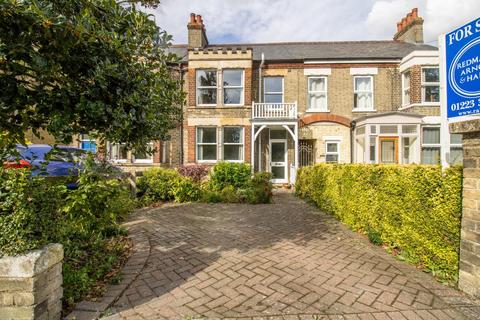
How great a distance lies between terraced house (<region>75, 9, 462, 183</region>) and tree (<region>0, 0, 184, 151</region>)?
10.1m

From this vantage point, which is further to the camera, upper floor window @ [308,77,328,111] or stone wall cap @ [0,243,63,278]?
upper floor window @ [308,77,328,111]

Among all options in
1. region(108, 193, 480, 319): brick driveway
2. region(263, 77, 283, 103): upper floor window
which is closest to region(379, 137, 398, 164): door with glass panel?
region(263, 77, 283, 103): upper floor window

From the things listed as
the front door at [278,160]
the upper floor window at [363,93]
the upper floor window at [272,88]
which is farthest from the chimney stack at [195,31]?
the upper floor window at [363,93]

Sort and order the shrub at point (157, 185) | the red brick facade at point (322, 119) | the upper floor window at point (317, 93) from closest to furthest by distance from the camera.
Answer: the shrub at point (157, 185), the red brick facade at point (322, 119), the upper floor window at point (317, 93)

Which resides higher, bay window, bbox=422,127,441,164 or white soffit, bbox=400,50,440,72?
white soffit, bbox=400,50,440,72

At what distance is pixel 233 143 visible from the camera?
13266mm

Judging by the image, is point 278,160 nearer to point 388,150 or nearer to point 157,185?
point 388,150

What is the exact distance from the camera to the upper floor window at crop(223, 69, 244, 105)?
524 inches

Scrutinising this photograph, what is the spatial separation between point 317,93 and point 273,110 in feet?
9.70

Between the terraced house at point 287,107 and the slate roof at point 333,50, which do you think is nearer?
the terraced house at point 287,107

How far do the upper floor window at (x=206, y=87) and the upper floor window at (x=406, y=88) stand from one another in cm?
1021

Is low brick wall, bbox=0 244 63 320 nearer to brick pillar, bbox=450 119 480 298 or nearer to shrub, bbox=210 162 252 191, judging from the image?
brick pillar, bbox=450 119 480 298

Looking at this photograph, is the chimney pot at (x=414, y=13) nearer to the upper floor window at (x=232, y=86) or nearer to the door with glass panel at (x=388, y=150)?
the door with glass panel at (x=388, y=150)

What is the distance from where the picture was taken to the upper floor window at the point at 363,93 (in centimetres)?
1362
